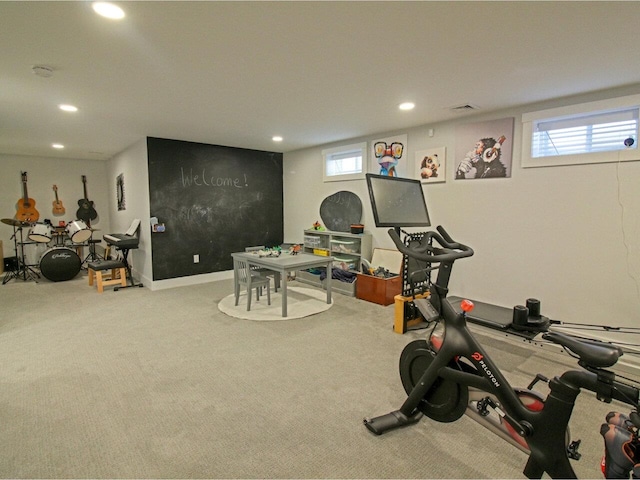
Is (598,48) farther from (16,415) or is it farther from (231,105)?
(16,415)

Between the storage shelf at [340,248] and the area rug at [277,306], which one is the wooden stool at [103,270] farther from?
the storage shelf at [340,248]

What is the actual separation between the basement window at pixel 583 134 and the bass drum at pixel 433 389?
8.00 ft

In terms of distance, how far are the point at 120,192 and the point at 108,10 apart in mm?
5327

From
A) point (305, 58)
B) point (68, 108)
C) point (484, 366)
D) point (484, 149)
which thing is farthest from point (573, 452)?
point (68, 108)

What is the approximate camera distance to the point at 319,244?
5.41m

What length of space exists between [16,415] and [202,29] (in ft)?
8.53

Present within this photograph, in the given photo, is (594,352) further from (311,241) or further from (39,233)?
(39,233)

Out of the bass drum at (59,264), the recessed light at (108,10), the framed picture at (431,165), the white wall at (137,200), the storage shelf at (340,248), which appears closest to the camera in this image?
the recessed light at (108,10)

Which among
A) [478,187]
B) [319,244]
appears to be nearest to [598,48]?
[478,187]

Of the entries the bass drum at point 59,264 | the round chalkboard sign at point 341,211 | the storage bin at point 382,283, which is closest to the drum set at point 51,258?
the bass drum at point 59,264

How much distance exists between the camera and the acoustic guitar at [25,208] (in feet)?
20.6

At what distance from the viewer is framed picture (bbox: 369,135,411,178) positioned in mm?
4352

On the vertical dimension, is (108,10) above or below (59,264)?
above

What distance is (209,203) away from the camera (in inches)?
215
